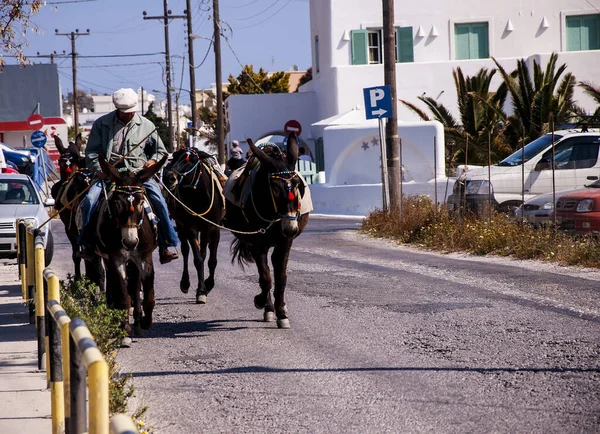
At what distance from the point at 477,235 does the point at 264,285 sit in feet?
27.7

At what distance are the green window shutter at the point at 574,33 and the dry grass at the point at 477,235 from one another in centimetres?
2285

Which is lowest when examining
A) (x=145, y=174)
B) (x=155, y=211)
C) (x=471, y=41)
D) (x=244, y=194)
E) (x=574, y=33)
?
(x=155, y=211)

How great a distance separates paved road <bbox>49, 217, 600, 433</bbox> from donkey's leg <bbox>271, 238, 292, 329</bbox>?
216 millimetres

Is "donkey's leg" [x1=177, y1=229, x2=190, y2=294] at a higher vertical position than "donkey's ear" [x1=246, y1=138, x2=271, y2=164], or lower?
lower

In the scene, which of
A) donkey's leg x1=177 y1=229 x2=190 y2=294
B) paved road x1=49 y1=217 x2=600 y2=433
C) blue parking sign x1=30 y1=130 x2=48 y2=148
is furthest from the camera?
blue parking sign x1=30 y1=130 x2=48 y2=148

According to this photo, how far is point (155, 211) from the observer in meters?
9.20

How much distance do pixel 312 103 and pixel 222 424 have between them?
4013cm

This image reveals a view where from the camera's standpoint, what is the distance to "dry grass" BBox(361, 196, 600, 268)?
48.1ft

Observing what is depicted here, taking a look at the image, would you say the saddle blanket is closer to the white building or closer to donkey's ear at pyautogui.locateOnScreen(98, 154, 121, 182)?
donkey's ear at pyautogui.locateOnScreen(98, 154, 121, 182)

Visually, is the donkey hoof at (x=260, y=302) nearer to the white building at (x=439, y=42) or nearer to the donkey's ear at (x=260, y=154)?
the donkey's ear at (x=260, y=154)

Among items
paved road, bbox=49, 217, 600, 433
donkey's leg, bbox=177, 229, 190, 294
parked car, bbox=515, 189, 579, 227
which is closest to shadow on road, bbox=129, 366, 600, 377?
paved road, bbox=49, 217, 600, 433

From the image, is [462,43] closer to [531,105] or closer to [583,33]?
[583,33]

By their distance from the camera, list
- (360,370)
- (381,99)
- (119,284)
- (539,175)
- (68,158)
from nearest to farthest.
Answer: (360,370) < (119,284) < (68,158) < (539,175) < (381,99)

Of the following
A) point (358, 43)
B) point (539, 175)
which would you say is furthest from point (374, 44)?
point (539, 175)
